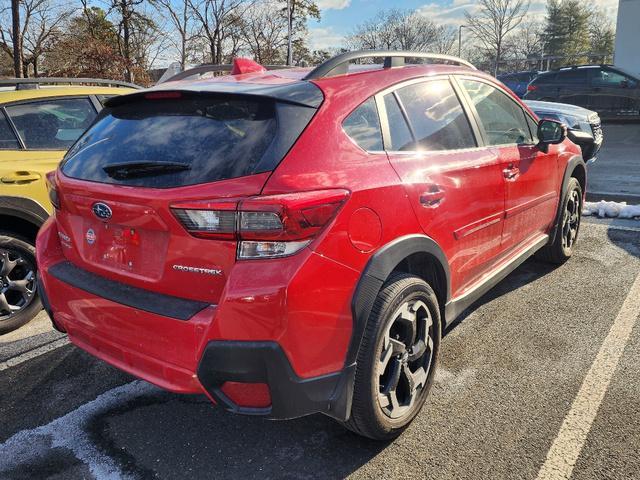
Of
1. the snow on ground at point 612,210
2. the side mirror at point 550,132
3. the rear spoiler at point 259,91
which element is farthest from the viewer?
the snow on ground at point 612,210

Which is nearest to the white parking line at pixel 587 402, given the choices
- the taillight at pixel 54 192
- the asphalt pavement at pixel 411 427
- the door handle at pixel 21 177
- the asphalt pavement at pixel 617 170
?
the asphalt pavement at pixel 411 427

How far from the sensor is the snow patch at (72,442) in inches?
94.9

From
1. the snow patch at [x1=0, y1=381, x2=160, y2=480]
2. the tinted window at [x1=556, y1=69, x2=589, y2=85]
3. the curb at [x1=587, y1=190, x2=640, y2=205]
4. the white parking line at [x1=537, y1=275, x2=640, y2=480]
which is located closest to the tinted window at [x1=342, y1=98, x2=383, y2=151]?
the white parking line at [x1=537, y1=275, x2=640, y2=480]

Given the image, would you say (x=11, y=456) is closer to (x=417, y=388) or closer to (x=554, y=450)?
(x=417, y=388)

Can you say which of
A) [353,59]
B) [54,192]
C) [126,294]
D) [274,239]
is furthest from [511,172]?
[54,192]

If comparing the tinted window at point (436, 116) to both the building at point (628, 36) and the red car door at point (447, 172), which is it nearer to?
the red car door at point (447, 172)

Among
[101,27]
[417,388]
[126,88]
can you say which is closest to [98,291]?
[417,388]

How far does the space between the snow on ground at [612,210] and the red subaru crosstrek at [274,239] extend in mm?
4407

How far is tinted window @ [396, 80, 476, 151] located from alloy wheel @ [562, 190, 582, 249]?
1993 millimetres

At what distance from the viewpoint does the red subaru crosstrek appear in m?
1.94

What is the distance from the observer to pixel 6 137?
395 cm

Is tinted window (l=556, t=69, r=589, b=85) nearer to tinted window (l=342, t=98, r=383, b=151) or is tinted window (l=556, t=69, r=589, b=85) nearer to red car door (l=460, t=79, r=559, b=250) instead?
red car door (l=460, t=79, r=559, b=250)

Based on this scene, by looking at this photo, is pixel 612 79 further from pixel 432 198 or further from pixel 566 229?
pixel 432 198

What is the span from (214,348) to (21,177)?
2.70 m
